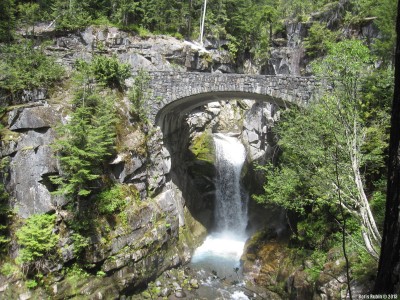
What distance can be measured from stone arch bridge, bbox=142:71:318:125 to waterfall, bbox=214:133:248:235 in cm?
673

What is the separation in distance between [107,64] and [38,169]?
25.1ft

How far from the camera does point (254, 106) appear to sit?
2864 cm

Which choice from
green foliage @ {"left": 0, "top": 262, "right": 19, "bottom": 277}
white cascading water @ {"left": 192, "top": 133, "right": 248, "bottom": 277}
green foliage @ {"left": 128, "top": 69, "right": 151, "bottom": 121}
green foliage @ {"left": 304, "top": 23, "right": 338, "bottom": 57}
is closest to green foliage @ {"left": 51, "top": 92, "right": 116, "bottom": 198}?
green foliage @ {"left": 0, "top": 262, "right": 19, "bottom": 277}

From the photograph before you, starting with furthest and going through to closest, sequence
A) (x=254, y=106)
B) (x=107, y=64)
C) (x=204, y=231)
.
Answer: (x=254, y=106) → (x=204, y=231) → (x=107, y=64)

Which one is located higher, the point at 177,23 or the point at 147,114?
the point at 177,23

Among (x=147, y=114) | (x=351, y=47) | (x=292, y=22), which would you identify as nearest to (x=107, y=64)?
(x=147, y=114)

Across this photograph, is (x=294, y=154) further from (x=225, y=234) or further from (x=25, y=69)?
(x=25, y=69)

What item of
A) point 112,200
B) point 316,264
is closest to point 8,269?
point 112,200

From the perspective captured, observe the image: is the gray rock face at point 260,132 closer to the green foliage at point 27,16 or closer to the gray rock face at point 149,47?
the gray rock face at point 149,47

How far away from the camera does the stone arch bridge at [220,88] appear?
17.2 metres

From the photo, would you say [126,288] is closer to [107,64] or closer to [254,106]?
[107,64]

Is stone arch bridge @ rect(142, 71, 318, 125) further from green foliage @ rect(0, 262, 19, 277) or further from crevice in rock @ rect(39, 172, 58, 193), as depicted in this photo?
green foliage @ rect(0, 262, 19, 277)

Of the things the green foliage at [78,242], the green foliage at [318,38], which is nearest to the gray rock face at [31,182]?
the green foliage at [78,242]

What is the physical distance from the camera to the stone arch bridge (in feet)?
56.3
